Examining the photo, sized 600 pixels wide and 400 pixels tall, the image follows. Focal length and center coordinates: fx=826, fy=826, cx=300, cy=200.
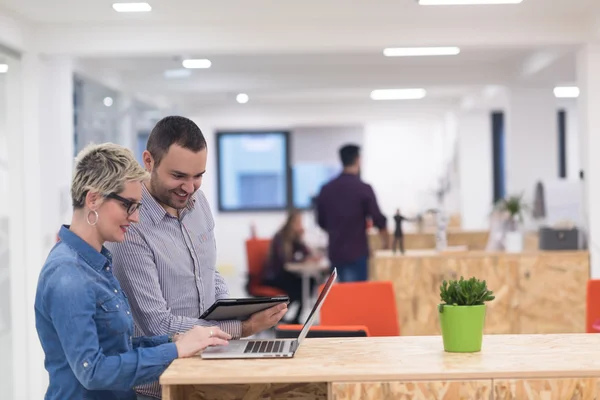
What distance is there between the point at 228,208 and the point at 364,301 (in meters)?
10.7

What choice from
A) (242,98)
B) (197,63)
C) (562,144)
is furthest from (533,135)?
(562,144)

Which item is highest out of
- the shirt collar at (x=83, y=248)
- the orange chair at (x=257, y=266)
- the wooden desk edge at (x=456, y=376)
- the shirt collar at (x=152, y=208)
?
the shirt collar at (x=152, y=208)

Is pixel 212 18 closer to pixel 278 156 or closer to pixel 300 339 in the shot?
pixel 300 339

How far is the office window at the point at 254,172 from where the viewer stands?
14844 mm

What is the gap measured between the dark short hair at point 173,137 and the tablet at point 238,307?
0.53 meters

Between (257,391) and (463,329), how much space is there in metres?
0.72

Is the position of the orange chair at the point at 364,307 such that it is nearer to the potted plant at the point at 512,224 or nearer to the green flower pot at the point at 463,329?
the green flower pot at the point at 463,329

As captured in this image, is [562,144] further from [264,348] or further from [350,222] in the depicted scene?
[264,348]

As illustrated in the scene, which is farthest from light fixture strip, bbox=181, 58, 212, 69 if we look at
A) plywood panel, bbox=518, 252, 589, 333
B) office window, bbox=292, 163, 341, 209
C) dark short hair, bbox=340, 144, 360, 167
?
office window, bbox=292, 163, 341, 209

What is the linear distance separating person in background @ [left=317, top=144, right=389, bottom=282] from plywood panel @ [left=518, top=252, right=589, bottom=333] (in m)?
1.27

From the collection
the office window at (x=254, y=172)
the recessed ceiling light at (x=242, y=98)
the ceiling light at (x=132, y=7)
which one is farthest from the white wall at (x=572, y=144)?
the ceiling light at (x=132, y=7)

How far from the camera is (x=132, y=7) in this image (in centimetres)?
559

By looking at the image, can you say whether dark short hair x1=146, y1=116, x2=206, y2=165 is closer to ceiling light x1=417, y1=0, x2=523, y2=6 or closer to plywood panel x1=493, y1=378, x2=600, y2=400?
plywood panel x1=493, y1=378, x2=600, y2=400

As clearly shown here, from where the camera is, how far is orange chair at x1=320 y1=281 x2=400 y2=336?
14.0 ft
